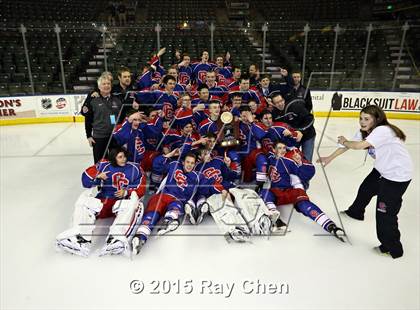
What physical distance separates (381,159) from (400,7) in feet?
35.6

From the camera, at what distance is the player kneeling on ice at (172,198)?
107 inches

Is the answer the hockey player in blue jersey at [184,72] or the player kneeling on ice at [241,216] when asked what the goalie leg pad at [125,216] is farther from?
the hockey player in blue jersey at [184,72]

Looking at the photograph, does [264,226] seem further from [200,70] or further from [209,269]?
[200,70]

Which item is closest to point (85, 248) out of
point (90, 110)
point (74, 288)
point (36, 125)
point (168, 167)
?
point (74, 288)

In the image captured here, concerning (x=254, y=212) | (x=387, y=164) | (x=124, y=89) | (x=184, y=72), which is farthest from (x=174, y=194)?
(x=184, y=72)

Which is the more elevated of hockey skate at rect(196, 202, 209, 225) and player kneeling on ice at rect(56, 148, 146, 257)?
player kneeling on ice at rect(56, 148, 146, 257)

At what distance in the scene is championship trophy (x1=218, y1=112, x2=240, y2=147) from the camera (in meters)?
3.39

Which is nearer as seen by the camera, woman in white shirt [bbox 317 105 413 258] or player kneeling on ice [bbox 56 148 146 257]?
woman in white shirt [bbox 317 105 413 258]

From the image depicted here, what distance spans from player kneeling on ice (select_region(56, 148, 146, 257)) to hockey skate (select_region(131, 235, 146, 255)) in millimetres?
51

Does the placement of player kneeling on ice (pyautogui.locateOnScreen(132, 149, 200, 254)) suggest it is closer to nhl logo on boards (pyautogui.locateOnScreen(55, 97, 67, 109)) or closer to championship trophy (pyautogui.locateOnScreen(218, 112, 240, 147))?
championship trophy (pyautogui.locateOnScreen(218, 112, 240, 147))

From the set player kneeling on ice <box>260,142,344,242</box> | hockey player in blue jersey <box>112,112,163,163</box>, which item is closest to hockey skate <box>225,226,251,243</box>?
player kneeling on ice <box>260,142,344,242</box>

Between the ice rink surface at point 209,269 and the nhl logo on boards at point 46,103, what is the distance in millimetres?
4022

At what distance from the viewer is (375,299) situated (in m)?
2.15

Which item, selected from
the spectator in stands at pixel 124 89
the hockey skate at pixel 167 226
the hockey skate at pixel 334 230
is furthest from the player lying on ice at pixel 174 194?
the hockey skate at pixel 334 230
